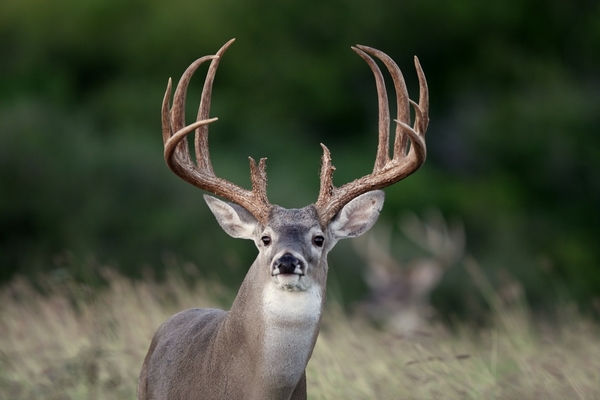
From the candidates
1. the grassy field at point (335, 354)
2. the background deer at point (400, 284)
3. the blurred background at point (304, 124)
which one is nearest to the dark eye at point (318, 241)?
the grassy field at point (335, 354)

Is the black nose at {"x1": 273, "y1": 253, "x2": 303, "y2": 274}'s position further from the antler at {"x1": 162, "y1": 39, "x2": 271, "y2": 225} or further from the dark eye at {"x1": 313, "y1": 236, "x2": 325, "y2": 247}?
the antler at {"x1": 162, "y1": 39, "x2": 271, "y2": 225}

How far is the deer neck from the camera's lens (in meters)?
6.05

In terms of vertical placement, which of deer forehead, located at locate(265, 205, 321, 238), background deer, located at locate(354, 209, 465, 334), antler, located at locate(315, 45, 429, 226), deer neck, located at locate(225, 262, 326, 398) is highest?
antler, located at locate(315, 45, 429, 226)

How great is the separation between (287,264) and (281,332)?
0.37 metres

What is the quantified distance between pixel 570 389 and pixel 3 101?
75.3 ft

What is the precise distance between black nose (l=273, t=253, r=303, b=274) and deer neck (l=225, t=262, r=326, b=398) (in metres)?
0.15

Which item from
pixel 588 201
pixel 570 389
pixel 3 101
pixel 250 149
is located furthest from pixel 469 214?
pixel 570 389

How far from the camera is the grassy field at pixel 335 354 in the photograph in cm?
728

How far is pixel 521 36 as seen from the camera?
125 ft

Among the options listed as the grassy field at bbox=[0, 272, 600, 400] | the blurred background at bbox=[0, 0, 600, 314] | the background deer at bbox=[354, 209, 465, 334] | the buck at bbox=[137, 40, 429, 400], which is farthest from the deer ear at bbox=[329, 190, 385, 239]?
the blurred background at bbox=[0, 0, 600, 314]

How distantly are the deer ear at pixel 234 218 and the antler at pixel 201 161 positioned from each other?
5cm

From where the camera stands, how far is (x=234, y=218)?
6691 millimetres

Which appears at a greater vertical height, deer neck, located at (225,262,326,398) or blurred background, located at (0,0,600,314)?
deer neck, located at (225,262,326,398)

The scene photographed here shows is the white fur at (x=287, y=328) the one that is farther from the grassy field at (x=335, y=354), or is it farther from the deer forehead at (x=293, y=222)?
the grassy field at (x=335, y=354)
